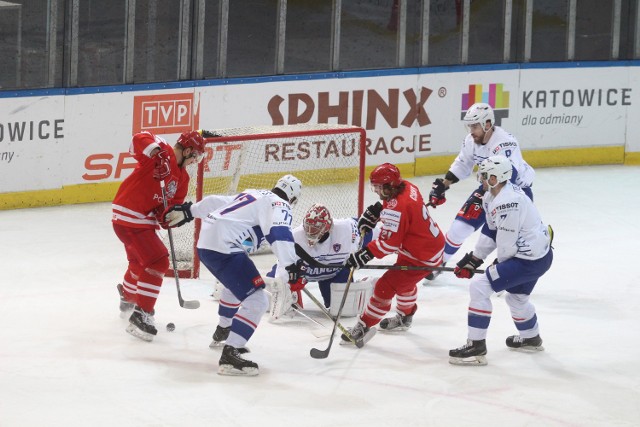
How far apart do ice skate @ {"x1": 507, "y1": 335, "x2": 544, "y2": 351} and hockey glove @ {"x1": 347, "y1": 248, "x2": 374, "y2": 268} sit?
91 cm

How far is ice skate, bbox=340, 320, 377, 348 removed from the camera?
707cm

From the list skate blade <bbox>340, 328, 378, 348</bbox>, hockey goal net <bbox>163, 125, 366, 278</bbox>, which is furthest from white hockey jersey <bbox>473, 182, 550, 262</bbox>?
hockey goal net <bbox>163, 125, 366, 278</bbox>

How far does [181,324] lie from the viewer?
7430mm

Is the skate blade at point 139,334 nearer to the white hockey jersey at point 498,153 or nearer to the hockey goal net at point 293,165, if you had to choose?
the hockey goal net at point 293,165

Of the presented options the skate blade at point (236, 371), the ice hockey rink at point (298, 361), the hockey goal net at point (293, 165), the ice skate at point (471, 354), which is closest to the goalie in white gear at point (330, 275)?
the ice hockey rink at point (298, 361)

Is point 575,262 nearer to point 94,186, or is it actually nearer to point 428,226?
point 428,226

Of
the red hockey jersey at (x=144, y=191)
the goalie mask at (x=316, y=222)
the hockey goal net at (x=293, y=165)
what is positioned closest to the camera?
the red hockey jersey at (x=144, y=191)

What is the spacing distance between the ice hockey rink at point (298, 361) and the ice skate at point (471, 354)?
0.06 meters

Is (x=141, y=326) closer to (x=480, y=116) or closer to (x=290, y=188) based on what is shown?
(x=290, y=188)

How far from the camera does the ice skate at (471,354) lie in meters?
6.79

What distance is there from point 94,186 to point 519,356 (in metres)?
4.66

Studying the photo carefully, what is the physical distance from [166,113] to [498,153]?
338 cm

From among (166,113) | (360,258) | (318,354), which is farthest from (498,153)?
(166,113)

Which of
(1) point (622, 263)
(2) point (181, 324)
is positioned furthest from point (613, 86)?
(2) point (181, 324)
